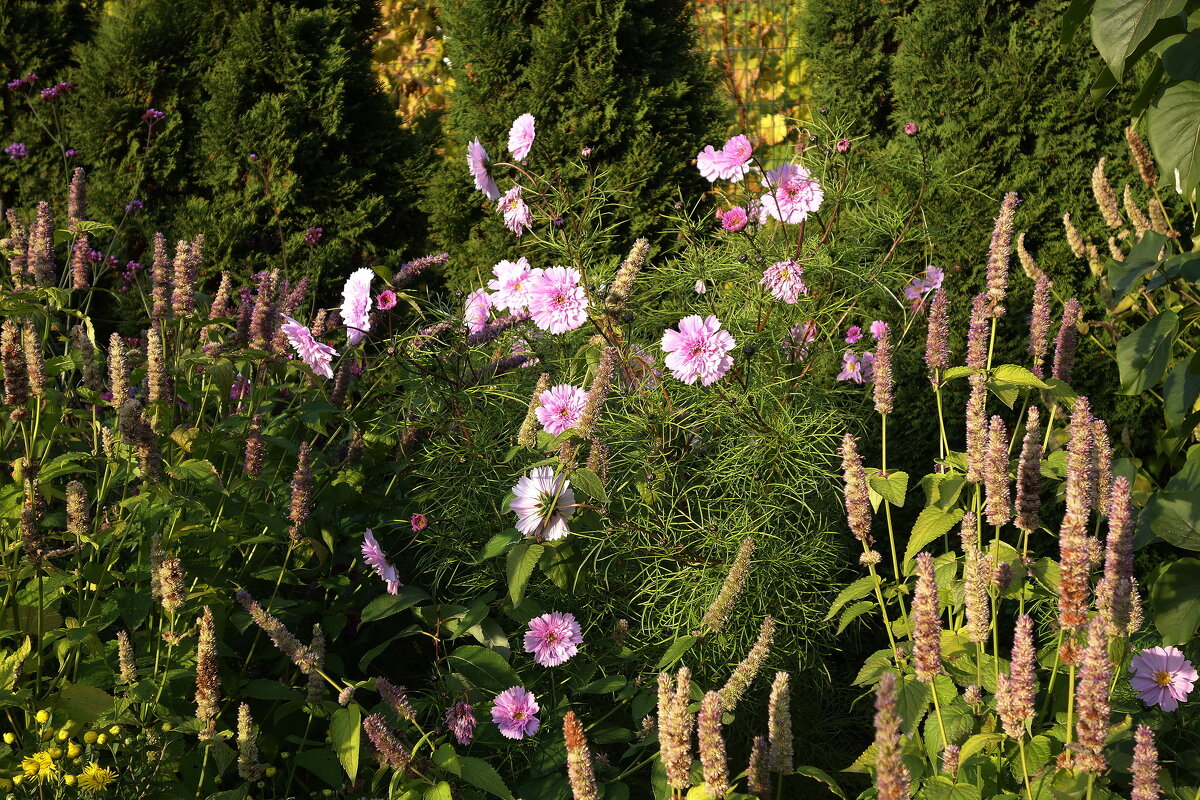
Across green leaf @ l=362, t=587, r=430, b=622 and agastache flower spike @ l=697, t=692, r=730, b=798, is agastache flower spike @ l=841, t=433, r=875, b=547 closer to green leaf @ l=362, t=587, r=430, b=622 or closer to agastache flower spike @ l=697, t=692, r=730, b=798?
agastache flower spike @ l=697, t=692, r=730, b=798

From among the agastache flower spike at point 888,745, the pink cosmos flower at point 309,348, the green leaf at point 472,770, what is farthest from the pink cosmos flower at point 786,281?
the agastache flower spike at point 888,745

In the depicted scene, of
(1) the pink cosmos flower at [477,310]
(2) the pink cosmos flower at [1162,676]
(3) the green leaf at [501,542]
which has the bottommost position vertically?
(2) the pink cosmos flower at [1162,676]

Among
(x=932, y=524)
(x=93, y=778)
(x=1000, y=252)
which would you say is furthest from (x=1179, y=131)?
(x=93, y=778)

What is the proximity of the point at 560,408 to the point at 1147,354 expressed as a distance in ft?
3.40

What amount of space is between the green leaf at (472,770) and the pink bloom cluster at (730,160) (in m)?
1.49

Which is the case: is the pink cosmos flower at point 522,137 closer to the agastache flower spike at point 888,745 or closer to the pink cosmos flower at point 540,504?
the pink cosmos flower at point 540,504

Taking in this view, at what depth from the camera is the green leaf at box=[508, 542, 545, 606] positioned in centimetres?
188


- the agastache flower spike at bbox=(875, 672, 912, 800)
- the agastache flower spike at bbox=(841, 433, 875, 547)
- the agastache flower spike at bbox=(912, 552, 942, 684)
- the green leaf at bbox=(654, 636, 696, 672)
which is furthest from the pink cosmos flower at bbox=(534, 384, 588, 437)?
the agastache flower spike at bbox=(875, 672, 912, 800)

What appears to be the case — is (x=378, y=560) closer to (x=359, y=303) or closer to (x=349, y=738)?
(x=349, y=738)

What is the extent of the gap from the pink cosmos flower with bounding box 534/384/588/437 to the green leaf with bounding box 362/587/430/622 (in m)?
0.39

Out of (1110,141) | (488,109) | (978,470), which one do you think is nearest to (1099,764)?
(978,470)

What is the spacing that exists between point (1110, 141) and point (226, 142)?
134 inches

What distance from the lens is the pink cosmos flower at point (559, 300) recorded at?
88.8 inches

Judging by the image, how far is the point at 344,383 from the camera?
255cm
